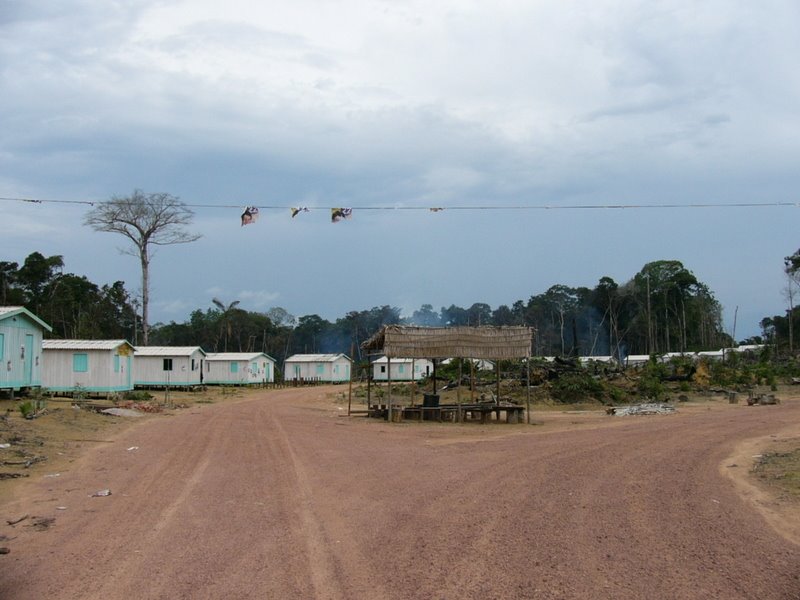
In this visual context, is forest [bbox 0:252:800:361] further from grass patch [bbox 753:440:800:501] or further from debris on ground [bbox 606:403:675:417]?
grass patch [bbox 753:440:800:501]

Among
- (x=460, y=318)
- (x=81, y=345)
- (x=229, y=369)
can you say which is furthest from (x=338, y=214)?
(x=460, y=318)

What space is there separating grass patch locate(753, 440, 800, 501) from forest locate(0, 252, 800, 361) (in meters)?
46.2

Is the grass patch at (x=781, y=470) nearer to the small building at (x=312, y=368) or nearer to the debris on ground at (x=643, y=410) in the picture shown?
the debris on ground at (x=643, y=410)

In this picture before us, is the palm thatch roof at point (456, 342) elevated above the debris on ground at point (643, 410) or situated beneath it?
elevated above

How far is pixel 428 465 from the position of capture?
13.2 m

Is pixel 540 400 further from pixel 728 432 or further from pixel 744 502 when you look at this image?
pixel 744 502

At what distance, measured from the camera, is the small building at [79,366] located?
34.3 metres

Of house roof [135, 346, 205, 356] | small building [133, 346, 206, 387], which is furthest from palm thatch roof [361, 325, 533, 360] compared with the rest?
small building [133, 346, 206, 387]

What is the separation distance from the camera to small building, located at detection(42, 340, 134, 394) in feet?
113

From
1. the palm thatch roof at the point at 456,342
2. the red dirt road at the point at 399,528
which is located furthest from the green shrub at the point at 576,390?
the red dirt road at the point at 399,528

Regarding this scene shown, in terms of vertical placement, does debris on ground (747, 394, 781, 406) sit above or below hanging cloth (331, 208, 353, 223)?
below

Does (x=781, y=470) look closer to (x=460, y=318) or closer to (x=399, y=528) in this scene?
(x=399, y=528)

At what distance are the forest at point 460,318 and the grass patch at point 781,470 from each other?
4622 cm

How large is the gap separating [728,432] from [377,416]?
482 inches
